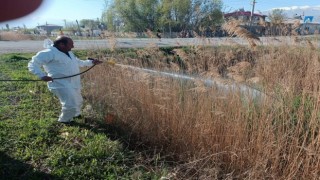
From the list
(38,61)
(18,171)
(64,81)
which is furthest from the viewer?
(64,81)

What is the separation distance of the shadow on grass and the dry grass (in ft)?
4.35

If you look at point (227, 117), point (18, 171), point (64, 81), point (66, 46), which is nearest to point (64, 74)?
point (64, 81)

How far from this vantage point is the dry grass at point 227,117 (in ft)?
9.99

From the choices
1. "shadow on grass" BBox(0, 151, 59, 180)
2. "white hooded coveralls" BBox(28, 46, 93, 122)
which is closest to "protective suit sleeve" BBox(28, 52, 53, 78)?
"white hooded coveralls" BBox(28, 46, 93, 122)

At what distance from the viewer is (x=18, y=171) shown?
11.2 feet

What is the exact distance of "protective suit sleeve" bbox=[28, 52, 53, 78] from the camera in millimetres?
4438

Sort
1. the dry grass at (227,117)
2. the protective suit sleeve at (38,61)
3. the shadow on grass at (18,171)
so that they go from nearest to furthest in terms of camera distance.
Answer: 1. the dry grass at (227,117)
2. the shadow on grass at (18,171)
3. the protective suit sleeve at (38,61)

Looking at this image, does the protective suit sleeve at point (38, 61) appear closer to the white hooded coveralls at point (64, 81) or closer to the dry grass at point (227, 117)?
the white hooded coveralls at point (64, 81)

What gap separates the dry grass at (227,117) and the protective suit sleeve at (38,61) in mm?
1103

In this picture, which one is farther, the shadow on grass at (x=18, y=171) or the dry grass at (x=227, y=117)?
the shadow on grass at (x=18, y=171)

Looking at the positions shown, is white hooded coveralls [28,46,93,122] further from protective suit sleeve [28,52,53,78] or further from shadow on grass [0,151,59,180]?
shadow on grass [0,151,59,180]

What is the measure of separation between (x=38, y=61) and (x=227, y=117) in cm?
273

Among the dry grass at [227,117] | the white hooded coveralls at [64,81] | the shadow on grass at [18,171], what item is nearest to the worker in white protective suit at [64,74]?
the white hooded coveralls at [64,81]

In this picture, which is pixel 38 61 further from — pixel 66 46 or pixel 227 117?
pixel 227 117
